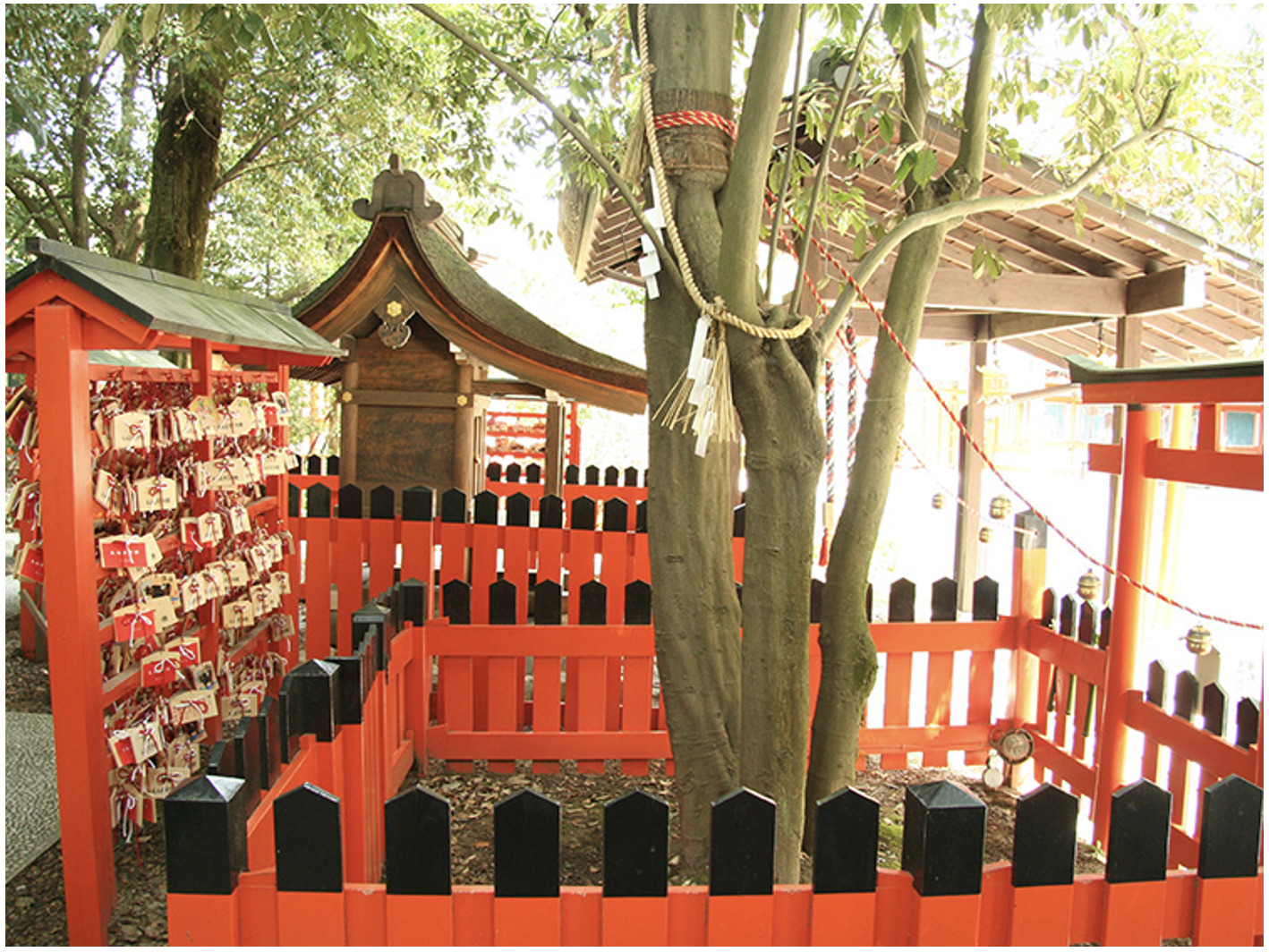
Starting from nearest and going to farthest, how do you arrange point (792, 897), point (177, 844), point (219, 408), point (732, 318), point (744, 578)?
point (177, 844)
point (792, 897)
point (732, 318)
point (744, 578)
point (219, 408)

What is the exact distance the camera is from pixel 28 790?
12.1ft

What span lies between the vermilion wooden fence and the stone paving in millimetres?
1820

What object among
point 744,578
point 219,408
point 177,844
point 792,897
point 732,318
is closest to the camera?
point 177,844

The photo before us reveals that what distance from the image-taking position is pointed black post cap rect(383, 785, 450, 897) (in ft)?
5.23

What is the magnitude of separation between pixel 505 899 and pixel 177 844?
599 mm

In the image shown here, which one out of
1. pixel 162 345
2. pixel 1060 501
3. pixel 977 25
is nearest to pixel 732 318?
pixel 977 25

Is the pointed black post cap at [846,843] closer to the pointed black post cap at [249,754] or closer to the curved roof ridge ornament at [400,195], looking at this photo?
the pointed black post cap at [249,754]

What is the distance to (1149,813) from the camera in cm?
173

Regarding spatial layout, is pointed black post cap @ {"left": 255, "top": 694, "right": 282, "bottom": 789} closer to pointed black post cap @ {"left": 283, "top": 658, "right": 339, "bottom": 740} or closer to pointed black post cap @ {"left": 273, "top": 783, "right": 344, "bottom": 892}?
pointed black post cap @ {"left": 283, "top": 658, "right": 339, "bottom": 740}

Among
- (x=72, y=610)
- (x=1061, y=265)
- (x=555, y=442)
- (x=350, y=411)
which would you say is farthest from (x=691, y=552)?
(x=1061, y=265)

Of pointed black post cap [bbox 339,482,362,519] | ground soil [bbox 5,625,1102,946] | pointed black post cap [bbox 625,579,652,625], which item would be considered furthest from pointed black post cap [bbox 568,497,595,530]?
ground soil [bbox 5,625,1102,946]

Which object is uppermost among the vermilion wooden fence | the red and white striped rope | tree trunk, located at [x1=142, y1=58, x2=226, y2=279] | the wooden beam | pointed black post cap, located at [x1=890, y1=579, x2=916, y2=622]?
tree trunk, located at [x1=142, y1=58, x2=226, y2=279]

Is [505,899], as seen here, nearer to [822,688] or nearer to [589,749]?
[822,688]

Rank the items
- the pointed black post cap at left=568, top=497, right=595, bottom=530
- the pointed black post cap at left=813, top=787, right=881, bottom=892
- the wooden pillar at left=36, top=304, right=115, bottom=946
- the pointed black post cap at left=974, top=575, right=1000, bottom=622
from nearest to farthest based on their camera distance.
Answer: the pointed black post cap at left=813, top=787, right=881, bottom=892 < the wooden pillar at left=36, top=304, right=115, bottom=946 < the pointed black post cap at left=974, top=575, right=1000, bottom=622 < the pointed black post cap at left=568, top=497, right=595, bottom=530
